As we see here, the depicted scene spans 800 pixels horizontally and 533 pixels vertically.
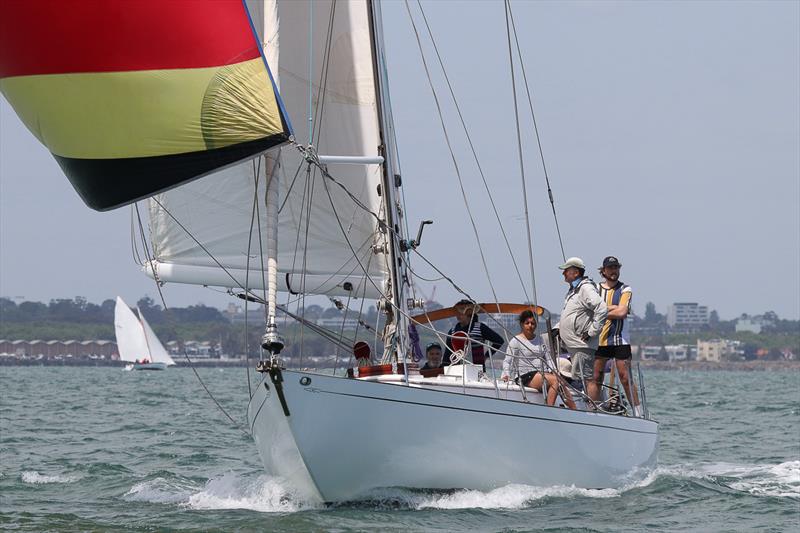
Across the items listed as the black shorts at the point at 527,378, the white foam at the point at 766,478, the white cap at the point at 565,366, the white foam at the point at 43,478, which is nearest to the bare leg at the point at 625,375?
the white cap at the point at 565,366

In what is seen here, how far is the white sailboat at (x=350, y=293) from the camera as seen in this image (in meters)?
10.8

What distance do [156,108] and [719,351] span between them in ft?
571

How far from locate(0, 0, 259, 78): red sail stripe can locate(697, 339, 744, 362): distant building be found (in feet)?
562

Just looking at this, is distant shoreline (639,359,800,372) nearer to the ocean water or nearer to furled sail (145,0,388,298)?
the ocean water

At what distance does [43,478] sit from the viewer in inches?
580

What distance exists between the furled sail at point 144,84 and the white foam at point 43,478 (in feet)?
18.8

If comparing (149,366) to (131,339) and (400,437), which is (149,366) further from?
(400,437)

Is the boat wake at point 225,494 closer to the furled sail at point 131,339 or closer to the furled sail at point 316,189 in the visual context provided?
the furled sail at point 316,189

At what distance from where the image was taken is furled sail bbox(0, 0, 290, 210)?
9477mm

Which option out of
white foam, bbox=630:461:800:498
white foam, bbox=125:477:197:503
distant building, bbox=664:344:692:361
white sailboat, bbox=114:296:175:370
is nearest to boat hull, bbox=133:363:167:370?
white sailboat, bbox=114:296:175:370

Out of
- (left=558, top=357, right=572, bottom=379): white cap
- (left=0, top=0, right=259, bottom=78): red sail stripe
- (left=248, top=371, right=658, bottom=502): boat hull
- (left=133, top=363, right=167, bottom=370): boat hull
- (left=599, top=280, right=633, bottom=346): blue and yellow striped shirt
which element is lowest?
(left=248, top=371, right=658, bottom=502): boat hull

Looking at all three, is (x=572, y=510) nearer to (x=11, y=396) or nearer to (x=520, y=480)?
(x=520, y=480)

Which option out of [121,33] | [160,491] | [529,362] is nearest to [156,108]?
[121,33]

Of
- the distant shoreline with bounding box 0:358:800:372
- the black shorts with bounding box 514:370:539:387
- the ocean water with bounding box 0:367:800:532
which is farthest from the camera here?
the distant shoreline with bounding box 0:358:800:372
